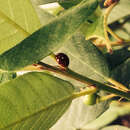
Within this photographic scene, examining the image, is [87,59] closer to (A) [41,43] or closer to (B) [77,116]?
(B) [77,116]

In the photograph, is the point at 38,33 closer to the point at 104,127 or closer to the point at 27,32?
the point at 27,32

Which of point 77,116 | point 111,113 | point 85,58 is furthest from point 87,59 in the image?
point 111,113

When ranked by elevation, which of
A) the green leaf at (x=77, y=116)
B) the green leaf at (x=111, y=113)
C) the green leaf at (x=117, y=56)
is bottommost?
the green leaf at (x=111, y=113)

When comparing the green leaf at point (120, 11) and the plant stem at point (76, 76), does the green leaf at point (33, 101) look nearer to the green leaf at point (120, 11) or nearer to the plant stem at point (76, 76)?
the plant stem at point (76, 76)

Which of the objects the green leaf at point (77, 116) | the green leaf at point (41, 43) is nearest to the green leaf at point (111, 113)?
the green leaf at point (77, 116)

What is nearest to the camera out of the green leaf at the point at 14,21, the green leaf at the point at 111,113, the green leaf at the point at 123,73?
the green leaf at the point at 14,21
